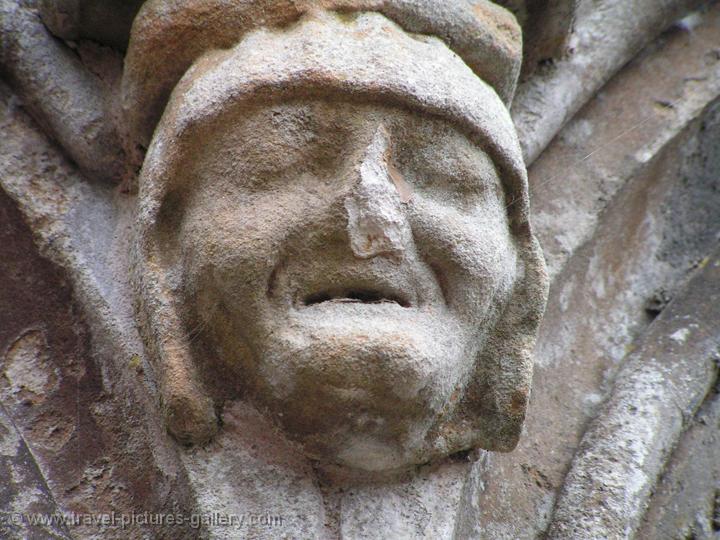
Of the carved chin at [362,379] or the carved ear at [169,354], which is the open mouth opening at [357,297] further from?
the carved ear at [169,354]

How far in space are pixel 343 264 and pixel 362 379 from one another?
155 millimetres

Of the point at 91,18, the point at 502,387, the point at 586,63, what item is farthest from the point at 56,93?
the point at 586,63

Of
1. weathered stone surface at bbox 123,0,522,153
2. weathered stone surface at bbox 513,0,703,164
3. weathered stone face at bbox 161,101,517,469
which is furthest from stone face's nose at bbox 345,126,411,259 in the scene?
weathered stone surface at bbox 513,0,703,164

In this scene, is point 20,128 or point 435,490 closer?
point 435,490

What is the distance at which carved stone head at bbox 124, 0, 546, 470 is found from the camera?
1.06 metres

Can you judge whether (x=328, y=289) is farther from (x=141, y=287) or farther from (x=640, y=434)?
(x=640, y=434)

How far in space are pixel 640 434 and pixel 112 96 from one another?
1091 mm

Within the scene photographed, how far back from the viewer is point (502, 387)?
4.04ft

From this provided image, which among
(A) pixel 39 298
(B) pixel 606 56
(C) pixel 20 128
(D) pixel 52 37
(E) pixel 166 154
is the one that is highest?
(B) pixel 606 56

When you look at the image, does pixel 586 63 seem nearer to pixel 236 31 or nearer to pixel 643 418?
pixel 643 418

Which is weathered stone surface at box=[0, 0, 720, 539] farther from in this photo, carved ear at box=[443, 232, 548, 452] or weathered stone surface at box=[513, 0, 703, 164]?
weathered stone surface at box=[513, 0, 703, 164]

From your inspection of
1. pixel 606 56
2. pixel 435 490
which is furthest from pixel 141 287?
pixel 606 56

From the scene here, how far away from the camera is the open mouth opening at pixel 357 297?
42.5 inches

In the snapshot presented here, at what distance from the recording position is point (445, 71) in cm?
116
